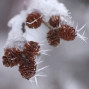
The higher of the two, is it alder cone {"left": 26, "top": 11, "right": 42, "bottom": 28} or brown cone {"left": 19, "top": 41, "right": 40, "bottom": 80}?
alder cone {"left": 26, "top": 11, "right": 42, "bottom": 28}

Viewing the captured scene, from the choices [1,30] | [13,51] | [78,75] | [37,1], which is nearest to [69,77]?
[78,75]

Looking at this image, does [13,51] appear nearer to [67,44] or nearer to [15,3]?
[15,3]

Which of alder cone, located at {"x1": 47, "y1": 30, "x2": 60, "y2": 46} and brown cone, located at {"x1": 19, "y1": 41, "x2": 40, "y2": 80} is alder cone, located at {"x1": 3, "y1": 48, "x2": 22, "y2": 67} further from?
alder cone, located at {"x1": 47, "y1": 30, "x2": 60, "y2": 46}

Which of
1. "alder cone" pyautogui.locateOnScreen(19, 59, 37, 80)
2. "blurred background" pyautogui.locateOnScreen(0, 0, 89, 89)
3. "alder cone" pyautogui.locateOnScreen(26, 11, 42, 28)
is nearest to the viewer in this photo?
"alder cone" pyautogui.locateOnScreen(19, 59, 37, 80)

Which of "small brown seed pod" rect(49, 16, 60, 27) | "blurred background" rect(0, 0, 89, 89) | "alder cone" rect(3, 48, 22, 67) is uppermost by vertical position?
"small brown seed pod" rect(49, 16, 60, 27)

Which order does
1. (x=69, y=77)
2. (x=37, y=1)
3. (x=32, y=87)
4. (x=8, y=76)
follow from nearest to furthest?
1. (x=37, y=1)
2. (x=8, y=76)
3. (x=32, y=87)
4. (x=69, y=77)

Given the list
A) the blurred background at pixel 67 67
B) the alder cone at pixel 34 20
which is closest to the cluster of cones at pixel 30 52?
the alder cone at pixel 34 20

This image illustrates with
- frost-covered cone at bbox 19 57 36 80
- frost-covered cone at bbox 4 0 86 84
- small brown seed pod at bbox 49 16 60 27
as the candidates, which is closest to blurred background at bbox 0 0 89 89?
frost-covered cone at bbox 4 0 86 84

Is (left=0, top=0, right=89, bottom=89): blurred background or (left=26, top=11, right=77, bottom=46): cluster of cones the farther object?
(left=0, top=0, right=89, bottom=89): blurred background

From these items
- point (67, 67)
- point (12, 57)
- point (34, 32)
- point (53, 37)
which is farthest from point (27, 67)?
point (67, 67)
